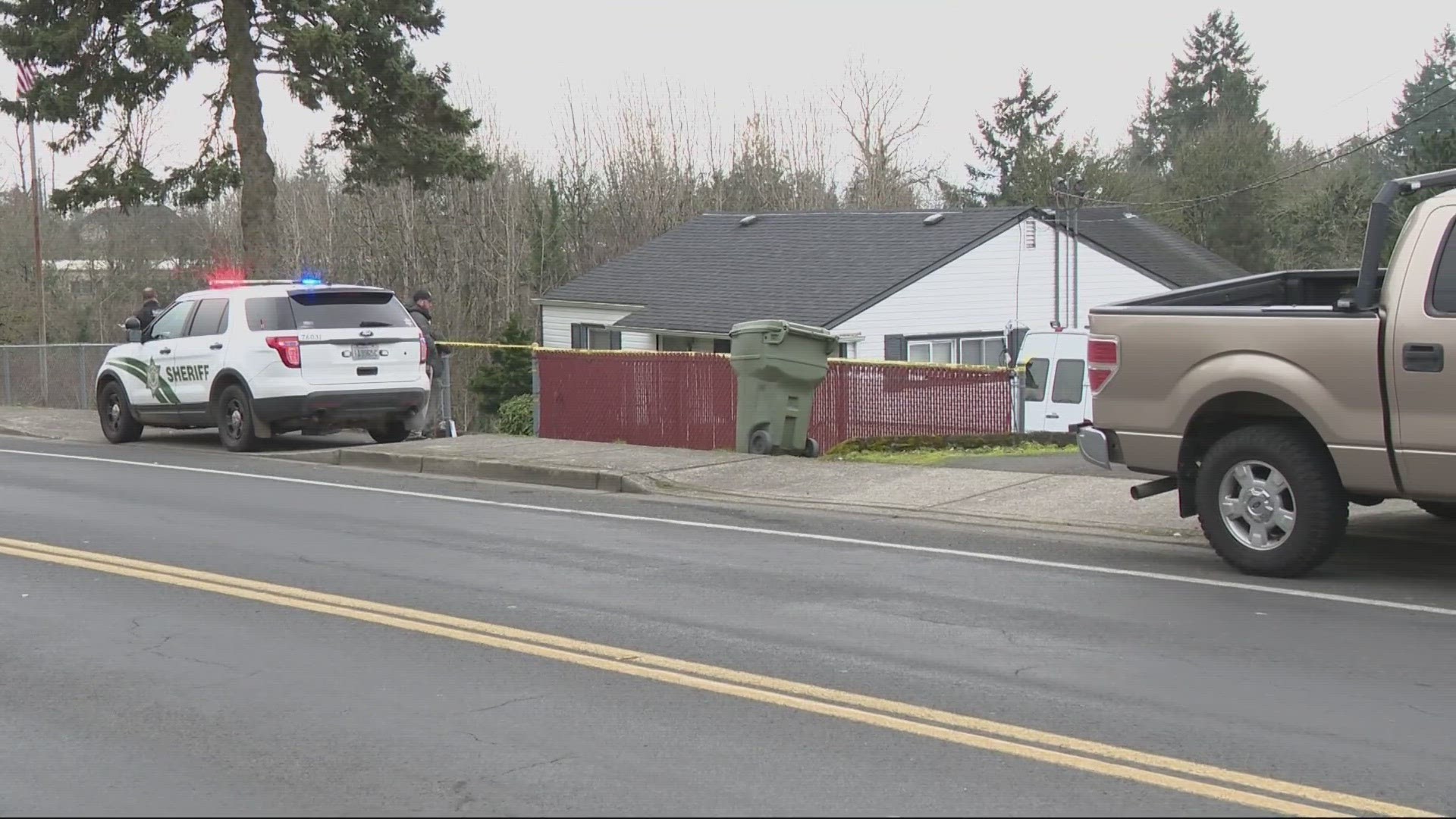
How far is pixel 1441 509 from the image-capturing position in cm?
979

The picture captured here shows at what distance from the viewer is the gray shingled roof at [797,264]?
3209cm

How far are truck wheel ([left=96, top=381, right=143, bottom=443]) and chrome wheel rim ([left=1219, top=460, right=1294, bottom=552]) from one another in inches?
537

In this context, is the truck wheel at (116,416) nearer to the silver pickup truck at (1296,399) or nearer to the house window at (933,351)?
the silver pickup truck at (1296,399)

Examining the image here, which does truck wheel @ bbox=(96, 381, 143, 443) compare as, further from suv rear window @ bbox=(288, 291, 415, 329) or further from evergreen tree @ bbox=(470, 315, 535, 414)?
evergreen tree @ bbox=(470, 315, 535, 414)

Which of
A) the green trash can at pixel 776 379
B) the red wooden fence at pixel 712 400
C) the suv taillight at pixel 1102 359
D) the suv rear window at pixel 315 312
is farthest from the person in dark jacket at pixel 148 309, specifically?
the suv taillight at pixel 1102 359

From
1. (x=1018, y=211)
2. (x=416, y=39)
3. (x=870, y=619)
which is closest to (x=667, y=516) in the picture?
(x=870, y=619)

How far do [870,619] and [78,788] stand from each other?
3893 millimetres

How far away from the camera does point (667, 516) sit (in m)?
11.5

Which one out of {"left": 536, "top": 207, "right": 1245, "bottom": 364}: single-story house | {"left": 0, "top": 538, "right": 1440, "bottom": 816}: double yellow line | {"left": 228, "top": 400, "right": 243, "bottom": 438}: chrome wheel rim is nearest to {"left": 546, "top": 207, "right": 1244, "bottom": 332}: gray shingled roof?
{"left": 536, "top": 207, "right": 1245, "bottom": 364}: single-story house

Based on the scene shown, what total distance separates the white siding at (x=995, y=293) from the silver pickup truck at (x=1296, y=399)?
21.2m

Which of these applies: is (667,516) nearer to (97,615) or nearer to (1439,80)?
(97,615)

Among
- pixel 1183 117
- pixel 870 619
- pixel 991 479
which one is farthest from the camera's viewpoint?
pixel 1183 117

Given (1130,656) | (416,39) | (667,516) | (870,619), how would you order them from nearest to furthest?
(1130,656)
(870,619)
(667,516)
(416,39)

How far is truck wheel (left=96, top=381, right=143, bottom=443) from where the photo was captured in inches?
714
